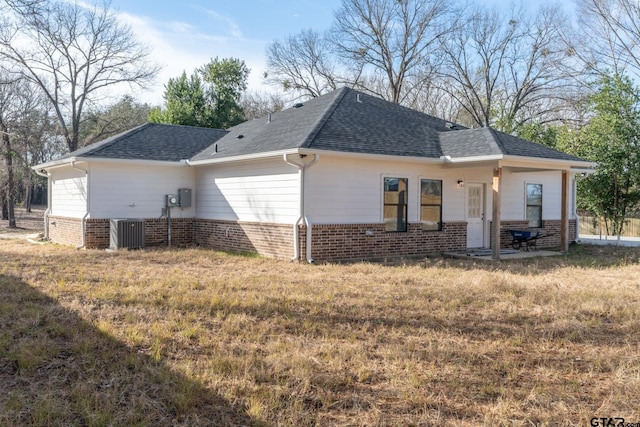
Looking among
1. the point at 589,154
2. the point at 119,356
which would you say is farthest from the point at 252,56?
the point at 119,356

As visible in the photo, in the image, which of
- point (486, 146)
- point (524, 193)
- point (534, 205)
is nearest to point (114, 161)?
point (486, 146)

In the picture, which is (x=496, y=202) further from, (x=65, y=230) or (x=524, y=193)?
(x=65, y=230)

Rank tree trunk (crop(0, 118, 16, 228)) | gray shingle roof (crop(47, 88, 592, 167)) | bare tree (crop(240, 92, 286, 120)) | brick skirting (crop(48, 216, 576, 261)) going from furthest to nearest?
bare tree (crop(240, 92, 286, 120)), tree trunk (crop(0, 118, 16, 228)), gray shingle roof (crop(47, 88, 592, 167)), brick skirting (crop(48, 216, 576, 261))

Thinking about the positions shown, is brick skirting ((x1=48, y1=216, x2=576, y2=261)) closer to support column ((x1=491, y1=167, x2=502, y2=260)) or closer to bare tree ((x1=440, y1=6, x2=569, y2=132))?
support column ((x1=491, y1=167, x2=502, y2=260))

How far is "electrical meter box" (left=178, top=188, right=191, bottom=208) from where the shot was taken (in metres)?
14.7

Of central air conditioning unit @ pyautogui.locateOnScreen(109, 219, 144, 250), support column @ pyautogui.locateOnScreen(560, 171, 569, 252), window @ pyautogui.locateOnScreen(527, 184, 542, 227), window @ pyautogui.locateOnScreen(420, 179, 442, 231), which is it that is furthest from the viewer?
window @ pyautogui.locateOnScreen(527, 184, 542, 227)

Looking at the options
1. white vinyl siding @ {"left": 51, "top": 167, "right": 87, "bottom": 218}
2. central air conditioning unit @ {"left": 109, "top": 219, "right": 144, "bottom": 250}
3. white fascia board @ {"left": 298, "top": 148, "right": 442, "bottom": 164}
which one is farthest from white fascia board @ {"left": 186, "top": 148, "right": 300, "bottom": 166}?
white vinyl siding @ {"left": 51, "top": 167, "right": 87, "bottom": 218}

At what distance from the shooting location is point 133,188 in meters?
14.0

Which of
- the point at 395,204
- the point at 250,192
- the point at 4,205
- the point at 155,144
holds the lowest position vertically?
the point at 4,205

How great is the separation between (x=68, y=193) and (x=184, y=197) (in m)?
3.61

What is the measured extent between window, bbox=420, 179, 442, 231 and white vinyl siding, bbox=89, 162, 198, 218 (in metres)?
6.94

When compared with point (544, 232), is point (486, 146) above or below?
above

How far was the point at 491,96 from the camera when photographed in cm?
3136

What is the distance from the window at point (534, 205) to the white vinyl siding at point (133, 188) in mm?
10332
